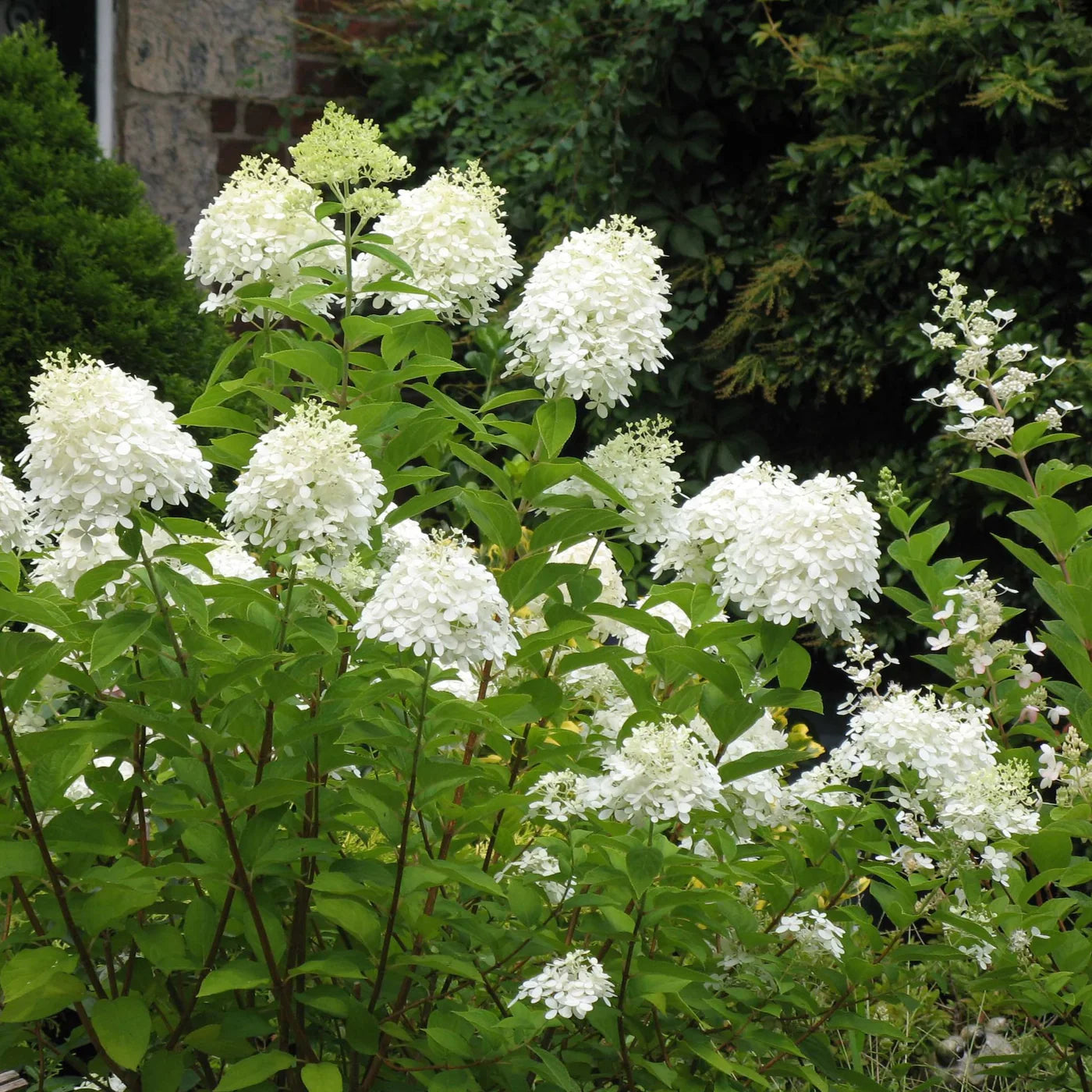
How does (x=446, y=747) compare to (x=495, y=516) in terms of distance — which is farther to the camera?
(x=446, y=747)

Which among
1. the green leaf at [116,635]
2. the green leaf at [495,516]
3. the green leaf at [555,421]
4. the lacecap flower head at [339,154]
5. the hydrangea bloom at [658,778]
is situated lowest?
A: the hydrangea bloom at [658,778]

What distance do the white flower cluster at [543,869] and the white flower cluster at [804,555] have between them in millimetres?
417

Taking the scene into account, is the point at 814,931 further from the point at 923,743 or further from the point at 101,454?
the point at 101,454

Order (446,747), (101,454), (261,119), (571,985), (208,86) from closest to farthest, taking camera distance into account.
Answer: (101,454), (571,985), (446,747), (208,86), (261,119)

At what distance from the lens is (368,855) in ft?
5.89

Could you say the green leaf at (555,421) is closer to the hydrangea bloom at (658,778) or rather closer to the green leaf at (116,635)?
the hydrangea bloom at (658,778)

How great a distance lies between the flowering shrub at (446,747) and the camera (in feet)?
4.91

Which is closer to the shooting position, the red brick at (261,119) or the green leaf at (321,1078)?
the green leaf at (321,1078)

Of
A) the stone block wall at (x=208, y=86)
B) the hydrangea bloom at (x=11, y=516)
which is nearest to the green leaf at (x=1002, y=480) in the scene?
the hydrangea bloom at (x=11, y=516)

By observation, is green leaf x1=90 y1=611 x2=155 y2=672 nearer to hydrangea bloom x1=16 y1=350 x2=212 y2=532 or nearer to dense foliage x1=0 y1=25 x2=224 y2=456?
hydrangea bloom x1=16 y1=350 x2=212 y2=532

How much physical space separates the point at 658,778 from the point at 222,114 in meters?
4.80

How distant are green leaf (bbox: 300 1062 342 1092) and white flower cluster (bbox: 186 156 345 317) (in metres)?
0.99

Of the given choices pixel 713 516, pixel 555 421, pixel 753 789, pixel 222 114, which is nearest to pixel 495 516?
pixel 555 421

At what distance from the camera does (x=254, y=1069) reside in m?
1.53
